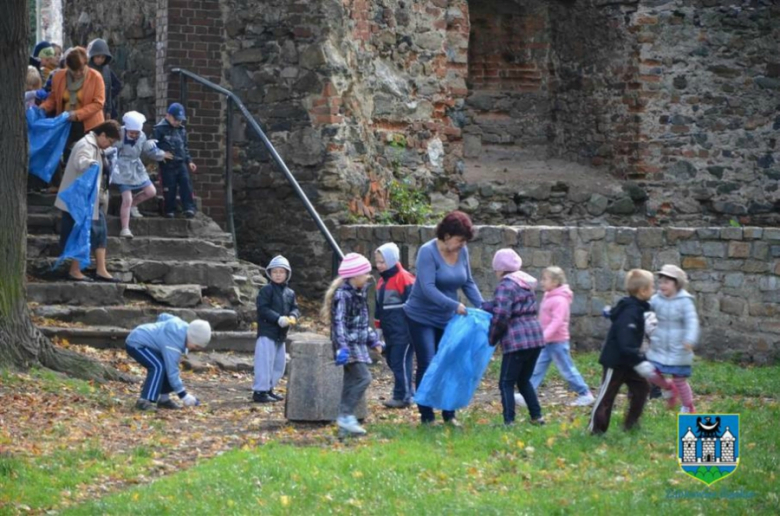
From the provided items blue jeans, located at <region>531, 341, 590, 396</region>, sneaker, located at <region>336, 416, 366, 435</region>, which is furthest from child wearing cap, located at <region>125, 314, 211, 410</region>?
blue jeans, located at <region>531, 341, 590, 396</region>

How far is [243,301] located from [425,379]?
4758 millimetres

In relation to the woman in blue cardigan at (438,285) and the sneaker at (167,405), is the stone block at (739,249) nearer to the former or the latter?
the woman in blue cardigan at (438,285)

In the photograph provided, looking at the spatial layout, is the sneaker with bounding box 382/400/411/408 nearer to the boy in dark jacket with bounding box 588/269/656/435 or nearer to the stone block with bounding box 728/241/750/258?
the boy in dark jacket with bounding box 588/269/656/435

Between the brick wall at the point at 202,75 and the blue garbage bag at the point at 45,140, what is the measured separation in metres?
1.89

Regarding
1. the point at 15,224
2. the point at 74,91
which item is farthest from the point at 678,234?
the point at 15,224

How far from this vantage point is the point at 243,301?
579 inches

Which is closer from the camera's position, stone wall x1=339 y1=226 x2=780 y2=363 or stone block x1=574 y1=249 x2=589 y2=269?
stone wall x1=339 y1=226 x2=780 y2=363

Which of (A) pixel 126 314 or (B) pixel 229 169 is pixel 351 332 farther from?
(B) pixel 229 169

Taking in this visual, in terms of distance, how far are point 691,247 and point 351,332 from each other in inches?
217

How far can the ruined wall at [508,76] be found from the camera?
19.9 metres

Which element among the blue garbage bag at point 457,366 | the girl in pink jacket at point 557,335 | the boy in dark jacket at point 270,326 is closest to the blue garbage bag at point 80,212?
the boy in dark jacket at point 270,326

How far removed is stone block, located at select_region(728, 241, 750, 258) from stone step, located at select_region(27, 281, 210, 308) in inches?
210

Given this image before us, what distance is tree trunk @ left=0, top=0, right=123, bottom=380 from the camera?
11633 mm

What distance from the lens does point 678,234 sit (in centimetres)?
1458
